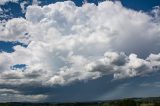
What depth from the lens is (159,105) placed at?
7037 inches

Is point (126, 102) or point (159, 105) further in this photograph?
point (159, 105)

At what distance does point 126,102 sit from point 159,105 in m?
25.6

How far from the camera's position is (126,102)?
16762 cm
